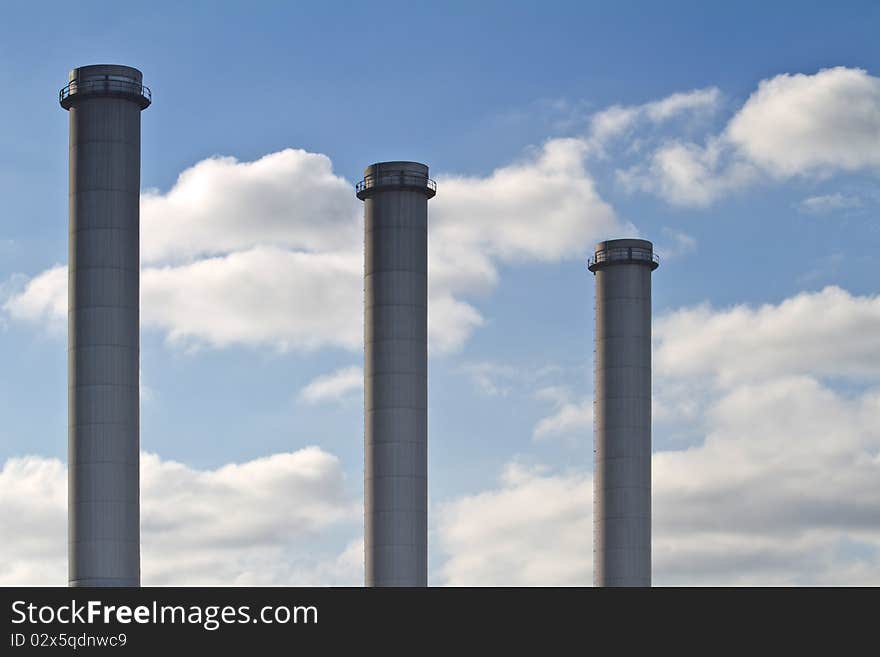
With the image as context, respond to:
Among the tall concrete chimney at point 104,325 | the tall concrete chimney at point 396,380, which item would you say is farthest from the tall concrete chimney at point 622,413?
the tall concrete chimney at point 104,325

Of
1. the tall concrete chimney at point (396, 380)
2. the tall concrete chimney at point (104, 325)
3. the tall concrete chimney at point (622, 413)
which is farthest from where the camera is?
the tall concrete chimney at point (622, 413)

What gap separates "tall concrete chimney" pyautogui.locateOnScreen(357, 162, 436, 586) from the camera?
93.7 metres

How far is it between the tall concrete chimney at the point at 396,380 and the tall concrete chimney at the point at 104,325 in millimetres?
16157

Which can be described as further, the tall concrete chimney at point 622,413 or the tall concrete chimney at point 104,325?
the tall concrete chimney at point 622,413

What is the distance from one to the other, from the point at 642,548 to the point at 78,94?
5188 centimetres

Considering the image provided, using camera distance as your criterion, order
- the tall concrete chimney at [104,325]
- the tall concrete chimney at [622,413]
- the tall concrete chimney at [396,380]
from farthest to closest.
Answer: the tall concrete chimney at [622,413], the tall concrete chimney at [396,380], the tall concrete chimney at [104,325]

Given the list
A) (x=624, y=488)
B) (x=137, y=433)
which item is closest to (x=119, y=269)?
(x=137, y=433)

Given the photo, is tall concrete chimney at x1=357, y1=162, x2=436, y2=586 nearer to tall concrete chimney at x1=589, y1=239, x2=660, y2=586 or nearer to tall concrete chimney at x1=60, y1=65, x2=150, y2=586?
tall concrete chimney at x1=60, y1=65, x2=150, y2=586

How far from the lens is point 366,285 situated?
9600 cm

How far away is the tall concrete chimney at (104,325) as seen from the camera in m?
80.8

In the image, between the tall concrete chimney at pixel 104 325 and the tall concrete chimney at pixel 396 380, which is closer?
the tall concrete chimney at pixel 104 325

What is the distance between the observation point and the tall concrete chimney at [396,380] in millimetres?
93688

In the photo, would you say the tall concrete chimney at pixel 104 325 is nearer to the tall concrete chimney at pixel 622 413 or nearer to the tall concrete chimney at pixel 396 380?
the tall concrete chimney at pixel 396 380
